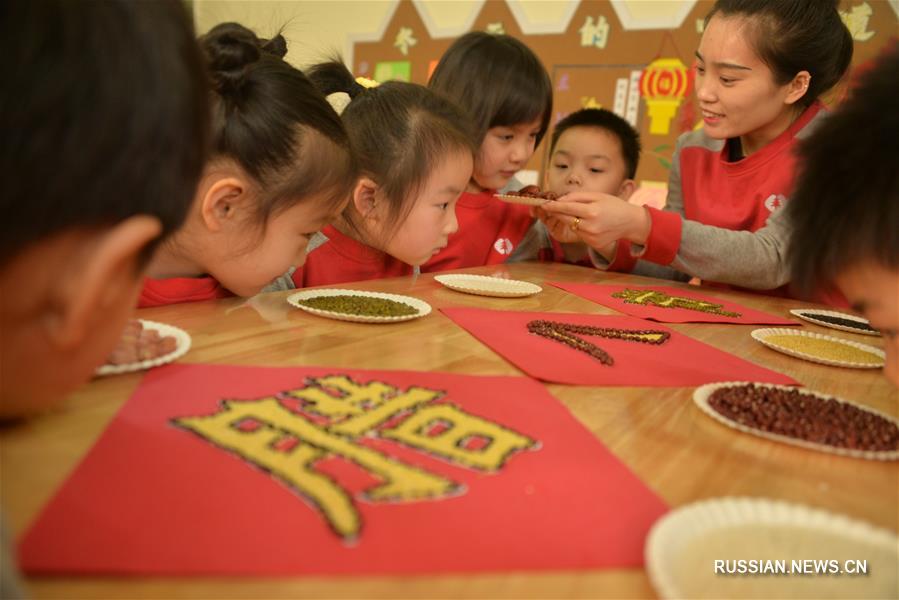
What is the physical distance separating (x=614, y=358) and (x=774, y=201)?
112 centimetres

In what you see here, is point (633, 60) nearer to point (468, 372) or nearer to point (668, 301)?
point (668, 301)

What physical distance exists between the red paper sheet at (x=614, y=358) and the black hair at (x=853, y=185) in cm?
23

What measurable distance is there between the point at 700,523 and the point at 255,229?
0.86 m

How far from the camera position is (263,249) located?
1.11m

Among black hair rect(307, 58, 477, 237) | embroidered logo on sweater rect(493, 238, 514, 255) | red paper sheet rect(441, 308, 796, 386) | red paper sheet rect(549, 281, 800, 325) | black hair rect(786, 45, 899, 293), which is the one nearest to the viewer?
black hair rect(786, 45, 899, 293)

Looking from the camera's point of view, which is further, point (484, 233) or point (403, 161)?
point (484, 233)

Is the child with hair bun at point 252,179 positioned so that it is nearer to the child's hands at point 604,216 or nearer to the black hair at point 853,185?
the child's hands at point 604,216

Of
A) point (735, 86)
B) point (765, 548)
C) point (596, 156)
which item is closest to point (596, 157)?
point (596, 156)

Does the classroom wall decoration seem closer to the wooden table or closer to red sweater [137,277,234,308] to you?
the wooden table

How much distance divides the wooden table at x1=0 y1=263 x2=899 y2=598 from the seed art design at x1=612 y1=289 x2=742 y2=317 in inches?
6.0

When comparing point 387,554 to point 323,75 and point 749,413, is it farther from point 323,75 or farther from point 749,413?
point 323,75

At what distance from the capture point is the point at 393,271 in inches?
67.3

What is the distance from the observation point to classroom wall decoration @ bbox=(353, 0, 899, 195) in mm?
2984

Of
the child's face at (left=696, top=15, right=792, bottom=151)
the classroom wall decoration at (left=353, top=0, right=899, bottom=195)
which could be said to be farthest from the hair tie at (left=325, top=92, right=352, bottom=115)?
the classroom wall decoration at (left=353, top=0, right=899, bottom=195)
